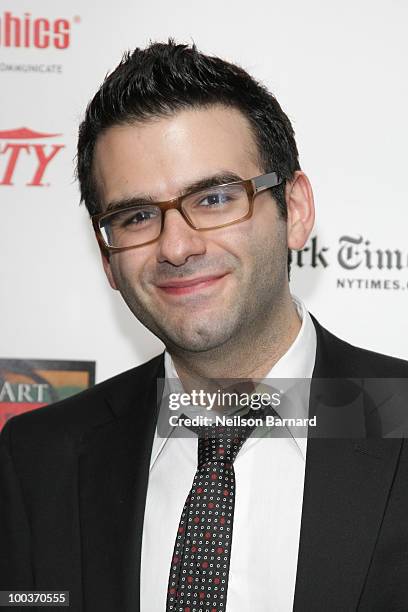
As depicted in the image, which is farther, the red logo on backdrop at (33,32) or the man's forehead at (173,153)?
the red logo on backdrop at (33,32)

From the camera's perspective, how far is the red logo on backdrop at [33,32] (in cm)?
221

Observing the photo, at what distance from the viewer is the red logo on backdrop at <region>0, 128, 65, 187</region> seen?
2232mm

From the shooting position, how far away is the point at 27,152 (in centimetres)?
224

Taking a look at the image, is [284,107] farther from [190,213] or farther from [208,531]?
[208,531]

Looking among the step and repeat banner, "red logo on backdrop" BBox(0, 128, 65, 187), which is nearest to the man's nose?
the step and repeat banner

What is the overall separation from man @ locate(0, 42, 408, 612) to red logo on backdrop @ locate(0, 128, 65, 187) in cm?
50

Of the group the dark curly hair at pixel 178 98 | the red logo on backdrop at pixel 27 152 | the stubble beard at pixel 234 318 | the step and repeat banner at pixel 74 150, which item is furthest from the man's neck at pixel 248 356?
the red logo on backdrop at pixel 27 152

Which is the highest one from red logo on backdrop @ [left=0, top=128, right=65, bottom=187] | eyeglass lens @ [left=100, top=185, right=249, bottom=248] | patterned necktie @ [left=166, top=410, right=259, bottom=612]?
red logo on backdrop @ [left=0, top=128, right=65, bottom=187]

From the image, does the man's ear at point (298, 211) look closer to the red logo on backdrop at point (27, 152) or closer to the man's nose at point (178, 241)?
the man's nose at point (178, 241)

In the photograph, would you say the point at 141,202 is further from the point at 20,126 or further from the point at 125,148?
the point at 20,126

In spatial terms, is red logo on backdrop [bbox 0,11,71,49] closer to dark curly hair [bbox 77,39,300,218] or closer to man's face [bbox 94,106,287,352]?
dark curly hair [bbox 77,39,300,218]

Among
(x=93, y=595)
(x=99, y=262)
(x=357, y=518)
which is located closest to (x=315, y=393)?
(x=357, y=518)

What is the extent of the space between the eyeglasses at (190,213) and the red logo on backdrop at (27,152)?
2.35ft

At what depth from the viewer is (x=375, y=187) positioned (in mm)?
2098
